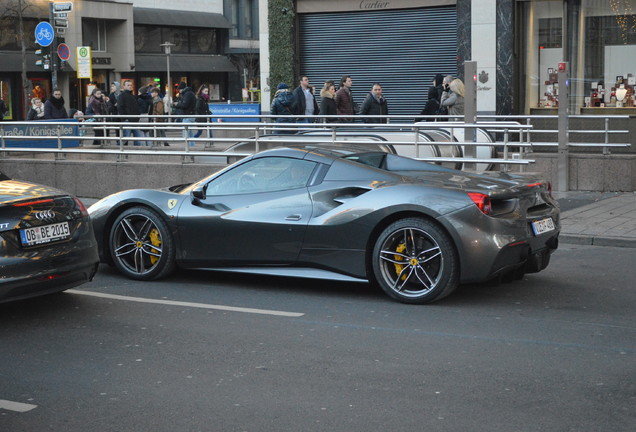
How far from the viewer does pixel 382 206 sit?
7.75m

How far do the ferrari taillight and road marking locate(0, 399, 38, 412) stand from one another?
12.4 feet

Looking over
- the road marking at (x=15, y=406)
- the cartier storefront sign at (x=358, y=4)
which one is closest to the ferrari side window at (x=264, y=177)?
the road marking at (x=15, y=406)

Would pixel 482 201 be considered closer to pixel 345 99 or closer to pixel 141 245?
pixel 141 245

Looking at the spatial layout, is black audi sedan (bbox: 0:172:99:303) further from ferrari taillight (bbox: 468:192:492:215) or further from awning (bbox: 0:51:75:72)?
awning (bbox: 0:51:75:72)

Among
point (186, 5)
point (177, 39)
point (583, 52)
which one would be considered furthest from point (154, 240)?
point (186, 5)

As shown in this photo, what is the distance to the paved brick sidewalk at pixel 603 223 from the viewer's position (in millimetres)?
11000

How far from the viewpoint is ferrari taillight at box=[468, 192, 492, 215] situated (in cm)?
746

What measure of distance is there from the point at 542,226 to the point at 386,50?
1878cm

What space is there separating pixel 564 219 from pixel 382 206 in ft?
17.7

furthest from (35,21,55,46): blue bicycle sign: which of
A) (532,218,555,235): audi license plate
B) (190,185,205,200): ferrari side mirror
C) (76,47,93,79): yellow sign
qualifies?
(532,218,555,235): audi license plate

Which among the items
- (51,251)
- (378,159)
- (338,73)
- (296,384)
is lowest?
(296,384)

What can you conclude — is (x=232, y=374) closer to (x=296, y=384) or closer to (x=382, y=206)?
(x=296, y=384)

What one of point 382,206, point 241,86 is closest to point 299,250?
point 382,206

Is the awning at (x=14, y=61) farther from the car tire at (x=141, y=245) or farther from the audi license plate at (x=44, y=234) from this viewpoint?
the audi license plate at (x=44, y=234)
